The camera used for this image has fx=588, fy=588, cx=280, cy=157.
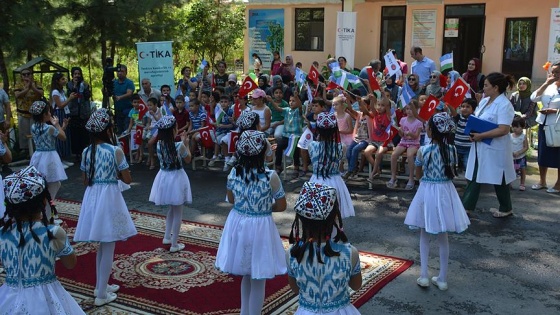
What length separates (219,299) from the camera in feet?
18.9

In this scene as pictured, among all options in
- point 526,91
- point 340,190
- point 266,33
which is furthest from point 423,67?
point 266,33

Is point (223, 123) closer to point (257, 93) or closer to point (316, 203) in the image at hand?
point (257, 93)

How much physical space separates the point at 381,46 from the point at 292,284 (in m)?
18.0

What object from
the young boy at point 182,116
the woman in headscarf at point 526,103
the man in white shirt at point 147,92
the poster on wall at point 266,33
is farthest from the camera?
the poster on wall at point 266,33

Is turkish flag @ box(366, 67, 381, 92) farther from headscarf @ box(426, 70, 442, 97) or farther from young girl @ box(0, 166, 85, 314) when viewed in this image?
young girl @ box(0, 166, 85, 314)

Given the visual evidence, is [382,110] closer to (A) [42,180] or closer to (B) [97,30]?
(A) [42,180]

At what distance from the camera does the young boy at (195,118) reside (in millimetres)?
12086

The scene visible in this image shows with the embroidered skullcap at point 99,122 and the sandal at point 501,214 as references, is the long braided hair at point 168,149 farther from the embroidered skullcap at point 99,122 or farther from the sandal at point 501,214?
the sandal at point 501,214

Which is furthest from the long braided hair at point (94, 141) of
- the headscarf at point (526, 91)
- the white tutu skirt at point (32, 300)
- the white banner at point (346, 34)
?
the white banner at point (346, 34)

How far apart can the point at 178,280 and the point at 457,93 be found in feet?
15.7

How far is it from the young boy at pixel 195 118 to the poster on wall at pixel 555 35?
29.9ft

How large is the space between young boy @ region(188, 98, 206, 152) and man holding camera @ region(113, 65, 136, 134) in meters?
1.87

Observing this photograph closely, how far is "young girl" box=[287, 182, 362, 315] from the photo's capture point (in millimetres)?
3561

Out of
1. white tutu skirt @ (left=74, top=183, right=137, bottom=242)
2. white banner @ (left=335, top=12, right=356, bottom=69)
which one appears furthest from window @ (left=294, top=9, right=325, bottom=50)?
white tutu skirt @ (left=74, top=183, right=137, bottom=242)
